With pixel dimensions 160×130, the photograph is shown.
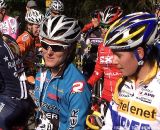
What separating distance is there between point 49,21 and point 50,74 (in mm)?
511

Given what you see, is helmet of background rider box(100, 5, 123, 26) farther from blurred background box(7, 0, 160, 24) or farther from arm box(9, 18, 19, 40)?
blurred background box(7, 0, 160, 24)

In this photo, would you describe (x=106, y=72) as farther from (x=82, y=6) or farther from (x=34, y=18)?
(x=82, y=6)

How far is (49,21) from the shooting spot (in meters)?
4.18

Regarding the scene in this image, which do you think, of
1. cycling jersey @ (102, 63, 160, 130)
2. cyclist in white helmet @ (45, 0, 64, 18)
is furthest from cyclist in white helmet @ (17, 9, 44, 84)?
cycling jersey @ (102, 63, 160, 130)

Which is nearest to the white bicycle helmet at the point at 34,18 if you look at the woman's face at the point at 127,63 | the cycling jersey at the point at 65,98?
the cycling jersey at the point at 65,98

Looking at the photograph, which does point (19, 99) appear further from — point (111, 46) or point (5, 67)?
point (111, 46)

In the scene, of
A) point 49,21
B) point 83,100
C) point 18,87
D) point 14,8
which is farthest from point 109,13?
point 14,8

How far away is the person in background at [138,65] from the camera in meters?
3.38

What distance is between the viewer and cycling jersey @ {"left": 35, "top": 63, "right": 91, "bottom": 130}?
3.70m

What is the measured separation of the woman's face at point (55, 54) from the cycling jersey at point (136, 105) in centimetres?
61

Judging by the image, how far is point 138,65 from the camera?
341 centimetres

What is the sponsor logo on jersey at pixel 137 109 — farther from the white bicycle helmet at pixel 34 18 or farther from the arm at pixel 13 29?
the arm at pixel 13 29

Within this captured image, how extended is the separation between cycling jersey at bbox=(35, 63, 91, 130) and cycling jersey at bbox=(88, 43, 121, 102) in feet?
7.87

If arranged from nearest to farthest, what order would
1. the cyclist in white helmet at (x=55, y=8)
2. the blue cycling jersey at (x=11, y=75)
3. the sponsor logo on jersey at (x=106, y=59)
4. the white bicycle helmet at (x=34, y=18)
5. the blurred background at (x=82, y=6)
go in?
the blue cycling jersey at (x=11, y=75)
the sponsor logo on jersey at (x=106, y=59)
the white bicycle helmet at (x=34, y=18)
the cyclist in white helmet at (x=55, y=8)
the blurred background at (x=82, y=6)
